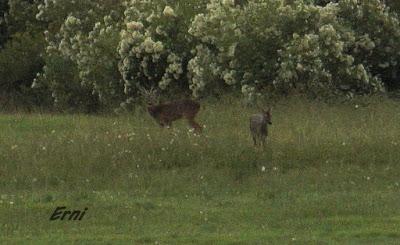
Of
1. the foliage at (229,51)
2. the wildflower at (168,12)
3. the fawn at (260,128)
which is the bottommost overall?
the foliage at (229,51)

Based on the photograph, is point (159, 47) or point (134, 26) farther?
point (134, 26)

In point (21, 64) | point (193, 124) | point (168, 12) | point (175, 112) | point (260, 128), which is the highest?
point (260, 128)

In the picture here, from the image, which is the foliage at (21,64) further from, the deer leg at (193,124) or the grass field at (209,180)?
the deer leg at (193,124)

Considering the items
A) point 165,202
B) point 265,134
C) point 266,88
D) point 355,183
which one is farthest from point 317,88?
point 165,202

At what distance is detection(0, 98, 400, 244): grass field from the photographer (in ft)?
36.0

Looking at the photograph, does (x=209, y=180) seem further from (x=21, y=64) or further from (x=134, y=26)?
(x=21, y=64)

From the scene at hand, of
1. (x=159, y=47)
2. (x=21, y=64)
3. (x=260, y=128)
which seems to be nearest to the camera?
(x=260, y=128)

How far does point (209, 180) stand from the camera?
14164 millimetres

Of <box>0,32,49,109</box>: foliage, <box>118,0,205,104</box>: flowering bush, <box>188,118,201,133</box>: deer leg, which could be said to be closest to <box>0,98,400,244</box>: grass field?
<box>188,118,201,133</box>: deer leg

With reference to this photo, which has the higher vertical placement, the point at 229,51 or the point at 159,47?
the point at 229,51

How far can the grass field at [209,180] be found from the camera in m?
11.0

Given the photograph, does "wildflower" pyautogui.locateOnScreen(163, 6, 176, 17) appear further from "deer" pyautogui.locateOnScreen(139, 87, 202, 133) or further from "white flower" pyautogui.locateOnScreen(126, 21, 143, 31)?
"deer" pyautogui.locateOnScreen(139, 87, 202, 133)

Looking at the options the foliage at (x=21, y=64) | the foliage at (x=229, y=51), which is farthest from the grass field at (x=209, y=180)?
the foliage at (x=21, y=64)

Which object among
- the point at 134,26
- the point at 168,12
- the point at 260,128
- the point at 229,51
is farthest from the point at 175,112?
the point at 134,26
